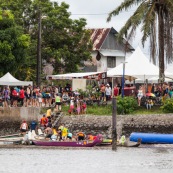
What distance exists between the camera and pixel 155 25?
7269 centimetres

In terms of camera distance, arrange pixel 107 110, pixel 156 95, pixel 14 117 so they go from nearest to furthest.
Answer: pixel 107 110, pixel 14 117, pixel 156 95

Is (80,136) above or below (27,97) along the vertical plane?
below

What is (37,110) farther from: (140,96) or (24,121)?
(140,96)

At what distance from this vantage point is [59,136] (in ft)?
216

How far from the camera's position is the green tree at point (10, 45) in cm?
7738

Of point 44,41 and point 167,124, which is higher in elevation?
point 44,41

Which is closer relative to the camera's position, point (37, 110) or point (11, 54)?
point (37, 110)

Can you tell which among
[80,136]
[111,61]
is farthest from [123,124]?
[111,61]

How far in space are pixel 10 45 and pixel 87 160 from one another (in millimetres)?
20240

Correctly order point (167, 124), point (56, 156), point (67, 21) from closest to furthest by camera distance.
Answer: point (56, 156) < point (167, 124) < point (67, 21)

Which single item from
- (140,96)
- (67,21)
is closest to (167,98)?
(140,96)

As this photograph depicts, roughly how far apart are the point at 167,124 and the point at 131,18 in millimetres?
9220

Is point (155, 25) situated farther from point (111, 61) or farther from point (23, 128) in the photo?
point (111, 61)

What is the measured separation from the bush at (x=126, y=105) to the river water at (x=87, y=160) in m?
6.57
